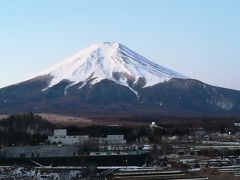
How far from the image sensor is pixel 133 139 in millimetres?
25688

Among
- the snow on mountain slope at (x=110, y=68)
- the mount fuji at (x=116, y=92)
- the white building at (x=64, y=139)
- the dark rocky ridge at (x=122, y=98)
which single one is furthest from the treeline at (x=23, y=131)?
the snow on mountain slope at (x=110, y=68)

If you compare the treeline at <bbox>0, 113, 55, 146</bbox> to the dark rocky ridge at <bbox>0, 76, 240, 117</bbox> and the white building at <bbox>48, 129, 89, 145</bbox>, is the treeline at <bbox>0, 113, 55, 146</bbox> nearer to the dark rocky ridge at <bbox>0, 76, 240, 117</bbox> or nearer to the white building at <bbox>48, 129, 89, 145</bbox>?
the white building at <bbox>48, 129, 89, 145</bbox>

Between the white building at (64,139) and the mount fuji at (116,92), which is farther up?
the mount fuji at (116,92)

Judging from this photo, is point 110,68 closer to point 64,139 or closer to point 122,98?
point 122,98

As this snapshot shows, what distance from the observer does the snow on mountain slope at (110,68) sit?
63219 millimetres

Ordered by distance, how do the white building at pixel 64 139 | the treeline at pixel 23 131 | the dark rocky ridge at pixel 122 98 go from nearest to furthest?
the treeline at pixel 23 131 → the white building at pixel 64 139 → the dark rocky ridge at pixel 122 98

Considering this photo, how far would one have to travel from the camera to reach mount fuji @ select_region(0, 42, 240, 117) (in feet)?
177

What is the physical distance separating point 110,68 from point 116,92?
8.34m

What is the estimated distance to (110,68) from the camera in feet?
217

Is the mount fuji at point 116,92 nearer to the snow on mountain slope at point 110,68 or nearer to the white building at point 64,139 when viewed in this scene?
the snow on mountain slope at point 110,68

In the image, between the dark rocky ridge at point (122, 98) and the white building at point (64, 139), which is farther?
the dark rocky ridge at point (122, 98)

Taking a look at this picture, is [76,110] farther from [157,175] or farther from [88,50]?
[157,175]

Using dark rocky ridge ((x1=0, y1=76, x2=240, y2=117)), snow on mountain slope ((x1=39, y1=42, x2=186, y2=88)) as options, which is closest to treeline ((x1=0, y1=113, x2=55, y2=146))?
dark rocky ridge ((x1=0, y1=76, x2=240, y2=117))

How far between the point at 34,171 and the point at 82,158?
3.48m
